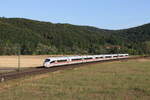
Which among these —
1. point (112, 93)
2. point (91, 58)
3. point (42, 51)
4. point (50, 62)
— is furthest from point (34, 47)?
point (112, 93)

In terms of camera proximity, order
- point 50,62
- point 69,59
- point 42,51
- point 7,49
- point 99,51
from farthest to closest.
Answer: point 99,51, point 42,51, point 7,49, point 69,59, point 50,62

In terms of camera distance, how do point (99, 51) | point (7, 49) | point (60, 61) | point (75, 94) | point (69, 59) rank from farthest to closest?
point (99, 51) < point (7, 49) < point (69, 59) < point (60, 61) < point (75, 94)

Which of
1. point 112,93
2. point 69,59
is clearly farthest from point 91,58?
point 112,93

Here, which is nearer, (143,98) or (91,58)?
(143,98)

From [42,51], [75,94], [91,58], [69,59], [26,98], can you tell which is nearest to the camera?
[26,98]

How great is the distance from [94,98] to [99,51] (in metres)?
177

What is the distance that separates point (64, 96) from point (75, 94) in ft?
4.24

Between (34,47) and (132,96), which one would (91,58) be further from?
(34,47)

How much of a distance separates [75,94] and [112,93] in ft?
9.58

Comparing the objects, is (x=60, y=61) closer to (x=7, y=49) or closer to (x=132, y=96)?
(x=132, y=96)

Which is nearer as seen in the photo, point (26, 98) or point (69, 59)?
point (26, 98)

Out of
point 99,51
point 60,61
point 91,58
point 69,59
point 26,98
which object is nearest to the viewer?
point 26,98

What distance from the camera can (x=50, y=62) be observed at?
2625 inches

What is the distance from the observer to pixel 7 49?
16775 cm
